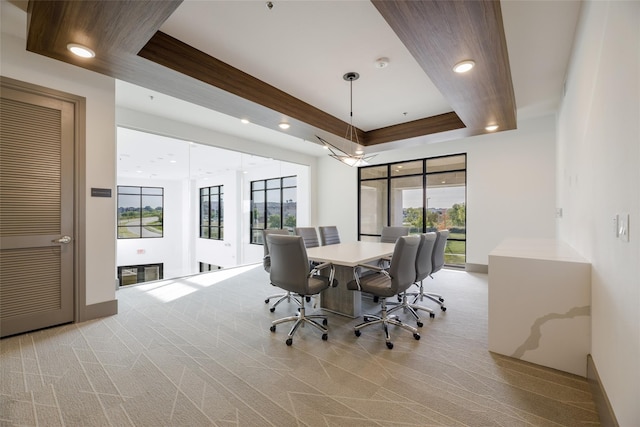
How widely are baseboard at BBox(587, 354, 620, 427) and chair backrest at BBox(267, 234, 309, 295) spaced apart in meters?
2.23

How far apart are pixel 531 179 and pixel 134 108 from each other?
7.32 metres

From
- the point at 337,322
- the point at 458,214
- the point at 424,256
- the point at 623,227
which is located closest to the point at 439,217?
the point at 458,214

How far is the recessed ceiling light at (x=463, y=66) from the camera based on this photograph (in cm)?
269

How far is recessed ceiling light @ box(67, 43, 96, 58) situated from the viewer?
7.84ft

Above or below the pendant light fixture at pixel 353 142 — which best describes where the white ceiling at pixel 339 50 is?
above

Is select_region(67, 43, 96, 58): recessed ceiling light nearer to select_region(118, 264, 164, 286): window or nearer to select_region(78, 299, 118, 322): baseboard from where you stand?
select_region(78, 299, 118, 322): baseboard

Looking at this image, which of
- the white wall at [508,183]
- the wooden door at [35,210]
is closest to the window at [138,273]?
the wooden door at [35,210]

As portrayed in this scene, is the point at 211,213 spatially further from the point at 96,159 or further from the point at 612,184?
the point at 612,184

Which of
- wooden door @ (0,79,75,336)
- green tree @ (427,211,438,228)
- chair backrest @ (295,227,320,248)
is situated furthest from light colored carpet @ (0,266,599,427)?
green tree @ (427,211,438,228)

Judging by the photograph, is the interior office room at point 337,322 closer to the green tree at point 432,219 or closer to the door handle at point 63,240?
the door handle at point 63,240

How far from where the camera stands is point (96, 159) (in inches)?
136

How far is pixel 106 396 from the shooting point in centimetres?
201

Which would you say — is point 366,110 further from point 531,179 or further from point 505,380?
point 505,380

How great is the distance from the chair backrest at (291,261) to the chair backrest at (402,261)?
35.2 inches
